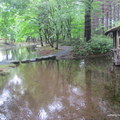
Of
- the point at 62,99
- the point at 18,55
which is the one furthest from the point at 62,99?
the point at 18,55

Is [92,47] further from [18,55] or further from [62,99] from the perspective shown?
[18,55]

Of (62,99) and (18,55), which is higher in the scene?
(18,55)

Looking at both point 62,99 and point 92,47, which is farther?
point 92,47

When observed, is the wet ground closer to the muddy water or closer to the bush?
the muddy water

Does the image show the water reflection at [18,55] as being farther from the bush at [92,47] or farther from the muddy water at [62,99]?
the muddy water at [62,99]

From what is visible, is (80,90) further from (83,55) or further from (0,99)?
(83,55)

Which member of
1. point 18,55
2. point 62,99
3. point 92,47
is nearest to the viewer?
point 62,99

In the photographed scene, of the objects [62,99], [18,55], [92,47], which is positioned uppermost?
[92,47]

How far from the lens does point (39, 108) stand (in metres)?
4.37

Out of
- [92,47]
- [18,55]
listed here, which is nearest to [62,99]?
[92,47]

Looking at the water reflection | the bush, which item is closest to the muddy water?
the bush

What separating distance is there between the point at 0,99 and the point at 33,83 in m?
1.86

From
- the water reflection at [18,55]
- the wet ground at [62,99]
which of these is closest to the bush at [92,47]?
the water reflection at [18,55]

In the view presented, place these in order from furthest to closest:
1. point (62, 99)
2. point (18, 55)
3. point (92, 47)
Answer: point (18, 55) → point (92, 47) → point (62, 99)
